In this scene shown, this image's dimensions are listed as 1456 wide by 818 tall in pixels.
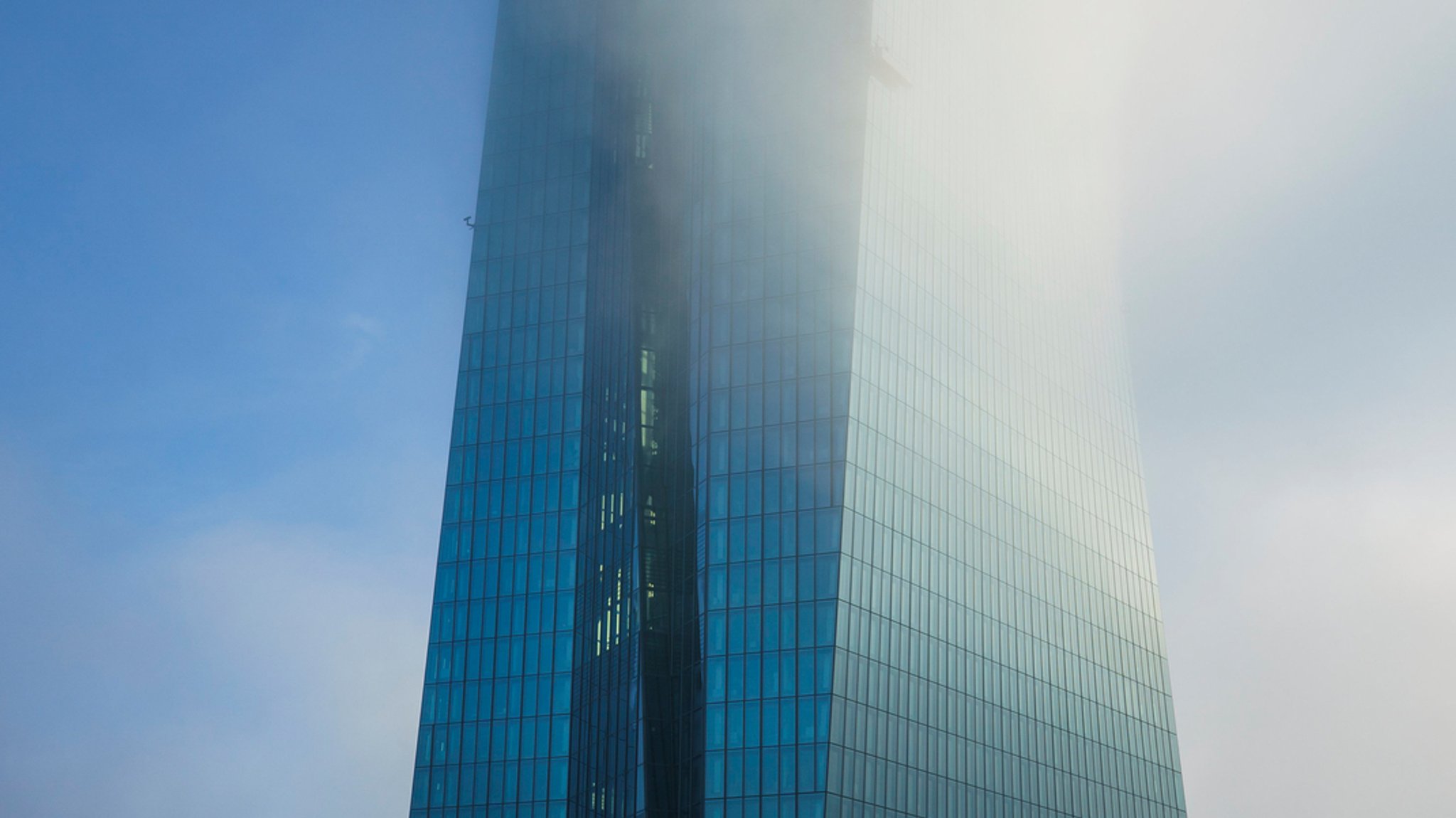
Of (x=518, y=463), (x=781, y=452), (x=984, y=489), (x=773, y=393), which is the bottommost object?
(x=781, y=452)

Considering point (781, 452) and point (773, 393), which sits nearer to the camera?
point (781, 452)

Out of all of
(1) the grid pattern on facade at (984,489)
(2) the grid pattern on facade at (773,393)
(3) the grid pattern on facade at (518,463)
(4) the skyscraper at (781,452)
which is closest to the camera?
(2) the grid pattern on facade at (773,393)

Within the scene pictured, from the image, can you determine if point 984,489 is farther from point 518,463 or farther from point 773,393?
point 518,463

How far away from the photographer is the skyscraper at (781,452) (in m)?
93.9

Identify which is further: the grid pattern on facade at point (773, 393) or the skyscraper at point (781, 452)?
the skyscraper at point (781, 452)

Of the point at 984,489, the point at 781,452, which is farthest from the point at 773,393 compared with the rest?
the point at 984,489

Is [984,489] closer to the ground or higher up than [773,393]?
closer to the ground

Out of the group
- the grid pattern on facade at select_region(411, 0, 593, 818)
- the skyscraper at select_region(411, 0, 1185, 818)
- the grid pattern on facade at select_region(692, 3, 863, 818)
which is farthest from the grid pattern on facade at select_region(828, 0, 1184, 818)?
the grid pattern on facade at select_region(411, 0, 593, 818)

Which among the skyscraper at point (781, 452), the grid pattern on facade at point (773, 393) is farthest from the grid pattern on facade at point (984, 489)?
the grid pattern on facade at point (773, 393)

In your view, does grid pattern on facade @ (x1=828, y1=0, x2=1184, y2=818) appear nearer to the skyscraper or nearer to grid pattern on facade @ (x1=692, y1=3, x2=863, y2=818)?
the skyscraper

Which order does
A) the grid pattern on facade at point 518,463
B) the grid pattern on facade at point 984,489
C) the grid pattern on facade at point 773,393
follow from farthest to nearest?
the grid pattern on facade at point 518,463 → the grid pattern on facade at point 984,489 → the grid pattern on facade at point 773,393

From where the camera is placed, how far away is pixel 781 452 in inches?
3816

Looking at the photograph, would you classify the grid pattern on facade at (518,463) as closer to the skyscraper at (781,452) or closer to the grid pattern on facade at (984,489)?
the skyscraper at (781,452)

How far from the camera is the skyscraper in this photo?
93938mm
